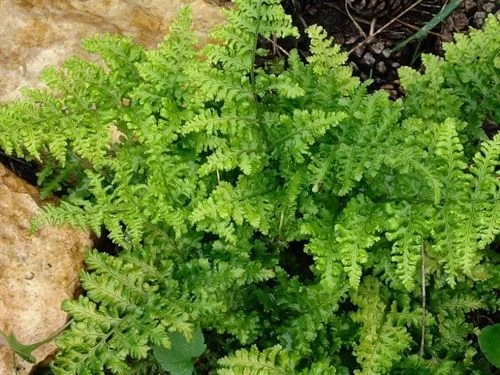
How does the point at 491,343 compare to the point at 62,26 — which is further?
the point at 62,26

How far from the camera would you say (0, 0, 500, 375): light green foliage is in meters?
3.07

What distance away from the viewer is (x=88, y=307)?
3.37 metres

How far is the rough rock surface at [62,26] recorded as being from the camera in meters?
4.02

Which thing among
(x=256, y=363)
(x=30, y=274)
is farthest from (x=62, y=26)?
(x=256, y=363)

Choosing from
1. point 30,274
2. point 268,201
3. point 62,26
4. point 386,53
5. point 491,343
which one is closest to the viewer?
point 268,201

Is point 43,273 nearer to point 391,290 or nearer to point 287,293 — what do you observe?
point 287,293

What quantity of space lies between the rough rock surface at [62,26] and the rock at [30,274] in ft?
2.44

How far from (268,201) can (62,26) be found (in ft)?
5.74

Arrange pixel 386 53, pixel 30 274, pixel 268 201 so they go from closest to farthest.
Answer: pixel 268 201 < pixel 30 274 < pixel 386 53

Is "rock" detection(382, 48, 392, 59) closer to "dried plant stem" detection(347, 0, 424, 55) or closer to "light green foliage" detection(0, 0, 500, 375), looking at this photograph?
"dried plant stem" detection(347, 0, 424, 55)

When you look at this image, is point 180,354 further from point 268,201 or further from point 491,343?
point 491,343

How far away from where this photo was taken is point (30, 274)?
11.9 ft

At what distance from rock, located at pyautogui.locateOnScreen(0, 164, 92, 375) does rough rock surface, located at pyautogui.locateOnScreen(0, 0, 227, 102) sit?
744mm

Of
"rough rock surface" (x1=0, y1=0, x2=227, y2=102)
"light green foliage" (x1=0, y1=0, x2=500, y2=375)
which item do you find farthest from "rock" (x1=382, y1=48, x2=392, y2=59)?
"rough rock surface" (x1=0, y1=0, x2=227, y2=102)
